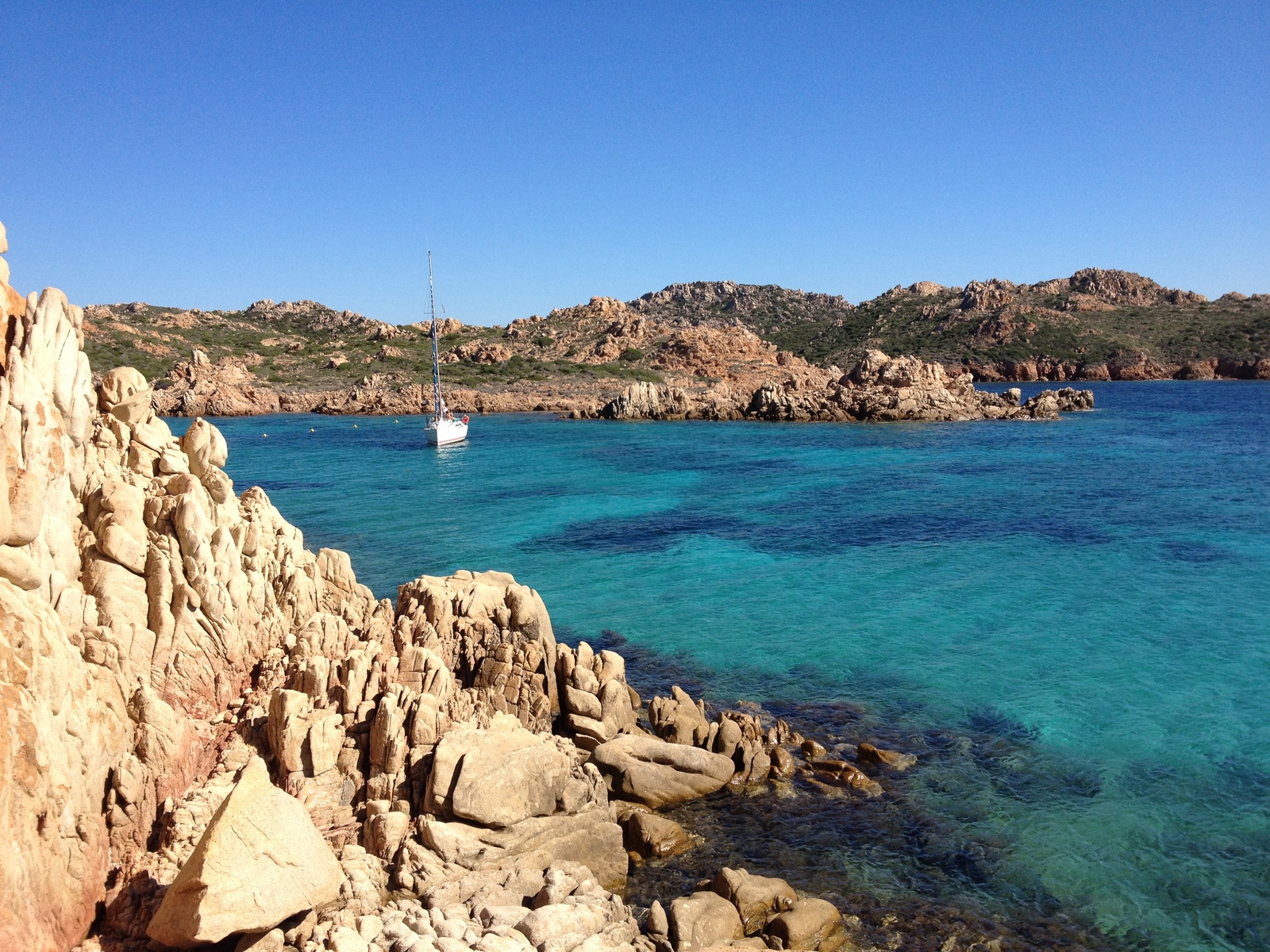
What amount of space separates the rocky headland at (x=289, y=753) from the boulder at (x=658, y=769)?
1.3 inches

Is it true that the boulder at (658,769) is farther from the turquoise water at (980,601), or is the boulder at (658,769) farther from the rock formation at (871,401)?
the rock formation at (871,401)

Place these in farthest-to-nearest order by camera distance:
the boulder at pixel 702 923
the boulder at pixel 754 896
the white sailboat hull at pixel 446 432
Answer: the white sailboat hull at pixel 446 432
the boulder at pixel 754 896
the boulder at pixel 702 923

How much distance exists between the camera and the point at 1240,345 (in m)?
111

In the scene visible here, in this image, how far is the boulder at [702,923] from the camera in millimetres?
7496

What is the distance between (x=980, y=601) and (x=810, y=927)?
13.3 m

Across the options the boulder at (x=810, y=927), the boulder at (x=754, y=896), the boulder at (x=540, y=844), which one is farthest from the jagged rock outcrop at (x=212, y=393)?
the boulder at (x=810, y=927)

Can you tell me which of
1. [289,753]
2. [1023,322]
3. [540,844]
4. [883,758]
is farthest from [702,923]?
[1023,322]

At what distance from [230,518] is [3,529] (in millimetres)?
3666

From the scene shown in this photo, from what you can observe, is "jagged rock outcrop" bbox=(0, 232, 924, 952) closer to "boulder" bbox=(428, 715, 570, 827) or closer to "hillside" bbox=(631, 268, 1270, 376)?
"boulder" bbox=(428, 715, 570, 827)

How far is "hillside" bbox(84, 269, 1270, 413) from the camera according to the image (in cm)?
8875

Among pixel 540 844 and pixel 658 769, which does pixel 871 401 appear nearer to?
pixel 658 769

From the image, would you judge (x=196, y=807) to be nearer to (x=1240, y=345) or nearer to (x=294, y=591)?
(x=294, y=591)

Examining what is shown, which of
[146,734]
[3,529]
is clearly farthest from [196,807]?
[3,529]

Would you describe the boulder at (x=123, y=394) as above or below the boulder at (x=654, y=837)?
above
